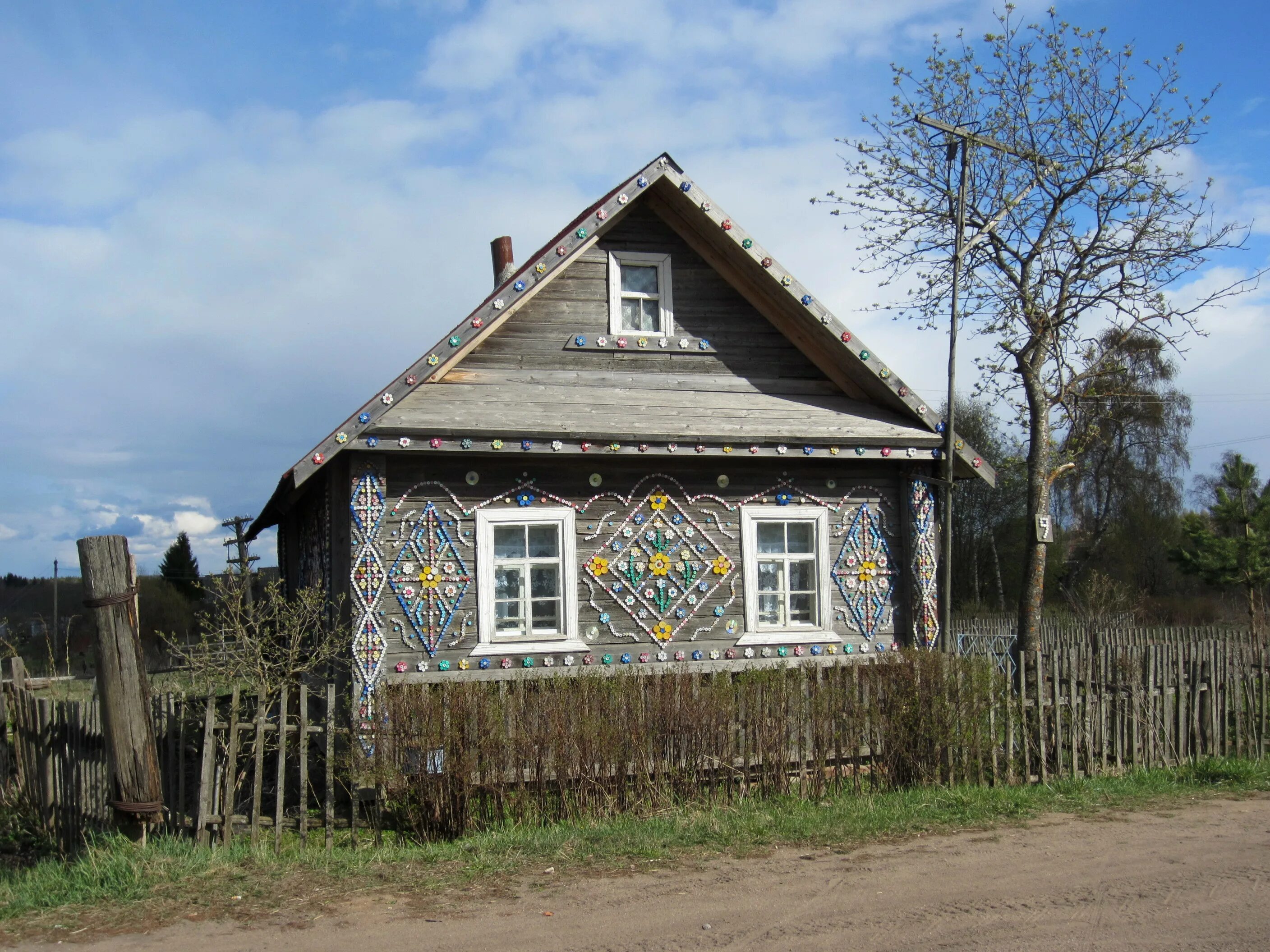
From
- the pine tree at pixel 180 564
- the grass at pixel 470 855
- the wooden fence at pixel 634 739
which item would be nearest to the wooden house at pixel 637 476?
the wooden fence at pixel 634 739

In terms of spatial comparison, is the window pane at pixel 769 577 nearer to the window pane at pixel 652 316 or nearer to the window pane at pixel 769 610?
the window pane at pixel 769 610

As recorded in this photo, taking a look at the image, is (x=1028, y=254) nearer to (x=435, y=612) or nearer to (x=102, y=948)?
(x=435, y=612)

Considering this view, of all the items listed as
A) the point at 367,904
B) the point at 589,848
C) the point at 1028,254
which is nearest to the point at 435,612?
the point at 589,848

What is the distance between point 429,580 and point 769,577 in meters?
3.78

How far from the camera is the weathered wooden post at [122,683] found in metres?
7.32

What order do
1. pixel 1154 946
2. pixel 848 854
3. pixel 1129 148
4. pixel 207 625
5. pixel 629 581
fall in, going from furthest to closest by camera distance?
pixel 1129 148 → pixel 629 581 → pixel 207 625 → pixel 848 854 → pixel 1154 946

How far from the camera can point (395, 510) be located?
35.6 feet

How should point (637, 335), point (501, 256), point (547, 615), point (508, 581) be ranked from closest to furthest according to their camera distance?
point (508, 581) → point (547, 615) → point (637, 335) → point (501, 256)

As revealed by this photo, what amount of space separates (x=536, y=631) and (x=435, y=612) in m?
1.08

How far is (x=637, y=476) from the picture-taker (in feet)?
38.2

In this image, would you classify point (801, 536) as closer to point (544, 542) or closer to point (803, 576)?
point (803, 576)

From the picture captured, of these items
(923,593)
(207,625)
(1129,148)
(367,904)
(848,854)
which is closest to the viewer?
(367,904)

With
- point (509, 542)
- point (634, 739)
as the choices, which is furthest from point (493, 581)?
point (634, 739)

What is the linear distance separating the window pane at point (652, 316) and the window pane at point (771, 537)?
8.41 ft
